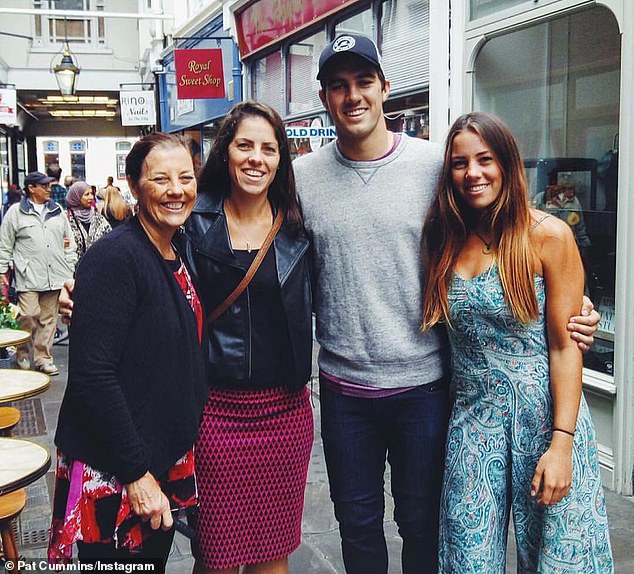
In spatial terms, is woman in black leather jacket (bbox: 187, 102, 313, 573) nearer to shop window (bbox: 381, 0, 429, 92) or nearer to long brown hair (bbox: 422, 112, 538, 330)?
long brown hair (bbox: 422, 112, 538, 330)

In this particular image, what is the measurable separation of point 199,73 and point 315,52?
325cm

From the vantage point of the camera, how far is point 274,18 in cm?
1020

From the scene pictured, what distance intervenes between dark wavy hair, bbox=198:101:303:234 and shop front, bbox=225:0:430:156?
4260 mm

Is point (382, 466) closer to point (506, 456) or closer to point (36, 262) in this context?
point (506, 456)

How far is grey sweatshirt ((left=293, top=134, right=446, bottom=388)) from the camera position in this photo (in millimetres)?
2574

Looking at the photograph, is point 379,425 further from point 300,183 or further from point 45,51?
point 45,51

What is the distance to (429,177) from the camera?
2633 mm

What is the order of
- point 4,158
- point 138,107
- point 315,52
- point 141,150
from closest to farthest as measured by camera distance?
point 141,150
point 315,52
point 138,107
point 4,158

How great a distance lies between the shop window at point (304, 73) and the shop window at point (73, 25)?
46.3 feet

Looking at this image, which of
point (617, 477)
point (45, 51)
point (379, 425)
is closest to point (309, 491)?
point (617, 477)

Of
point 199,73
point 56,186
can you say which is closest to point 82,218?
point 199,73

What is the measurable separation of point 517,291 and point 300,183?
898mm

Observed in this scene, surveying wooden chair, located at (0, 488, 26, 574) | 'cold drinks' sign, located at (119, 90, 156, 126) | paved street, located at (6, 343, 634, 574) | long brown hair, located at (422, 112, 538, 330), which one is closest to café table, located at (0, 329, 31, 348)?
paved street, located at (6, 343, 634, 574)

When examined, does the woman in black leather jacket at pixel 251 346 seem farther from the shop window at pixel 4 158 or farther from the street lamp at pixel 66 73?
the shop window at pixel 4 158
